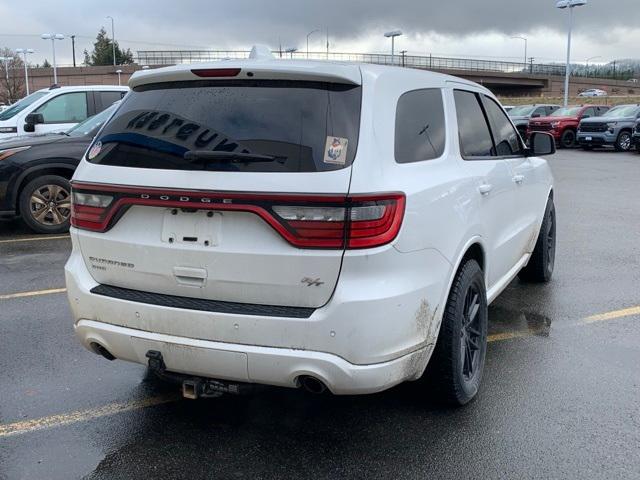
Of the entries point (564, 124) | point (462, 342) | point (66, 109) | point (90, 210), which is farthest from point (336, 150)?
point (564, 124)

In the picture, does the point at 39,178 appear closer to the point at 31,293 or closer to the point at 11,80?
the point at 31,293

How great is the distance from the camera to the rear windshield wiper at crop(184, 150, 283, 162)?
2.85m

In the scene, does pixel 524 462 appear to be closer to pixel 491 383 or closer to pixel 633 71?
pixel 491 383

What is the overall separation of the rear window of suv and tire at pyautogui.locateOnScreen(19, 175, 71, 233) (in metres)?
5.78

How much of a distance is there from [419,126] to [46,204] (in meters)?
6.71

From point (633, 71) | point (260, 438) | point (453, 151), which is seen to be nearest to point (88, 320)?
point (260, 438)

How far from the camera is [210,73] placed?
315 centimetres

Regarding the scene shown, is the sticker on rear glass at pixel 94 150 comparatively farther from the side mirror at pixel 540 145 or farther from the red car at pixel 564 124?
the red car at pixel 564 124

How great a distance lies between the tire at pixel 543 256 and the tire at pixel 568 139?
77.0 ft

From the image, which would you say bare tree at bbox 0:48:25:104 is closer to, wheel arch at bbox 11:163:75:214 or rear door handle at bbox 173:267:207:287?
wheel arch at bbox 11:163:75:214

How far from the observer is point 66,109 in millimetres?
11477

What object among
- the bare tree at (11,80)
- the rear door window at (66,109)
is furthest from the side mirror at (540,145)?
the bare tree at (11,80)

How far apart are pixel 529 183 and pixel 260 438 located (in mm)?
3067

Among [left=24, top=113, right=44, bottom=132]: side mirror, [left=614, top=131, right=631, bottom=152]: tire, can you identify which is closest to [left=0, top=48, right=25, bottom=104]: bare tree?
[left=614, top=131, right=631, bottom=152]: tire
